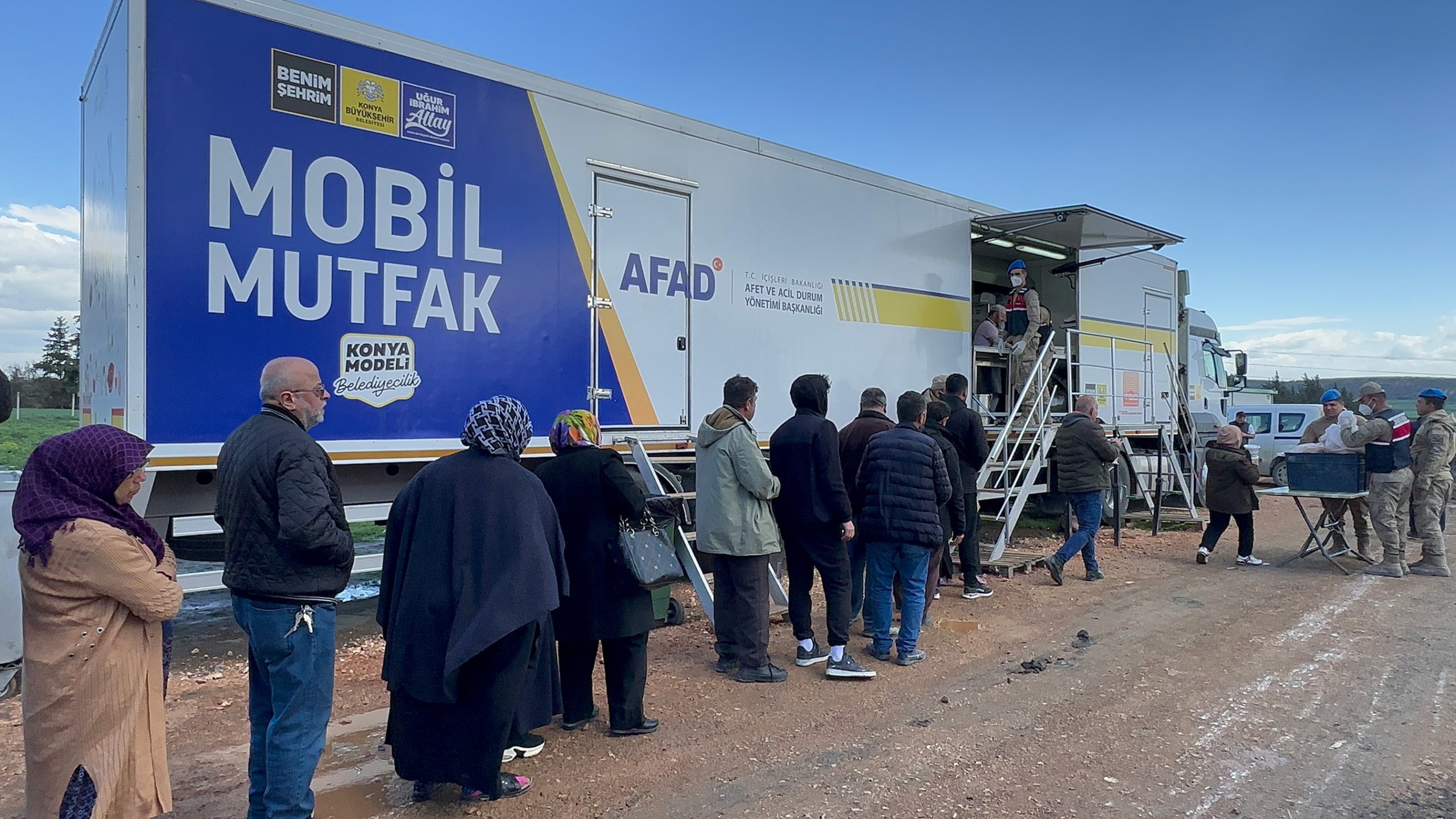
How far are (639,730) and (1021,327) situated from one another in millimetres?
6893

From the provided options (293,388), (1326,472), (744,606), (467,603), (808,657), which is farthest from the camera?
(1326,472)

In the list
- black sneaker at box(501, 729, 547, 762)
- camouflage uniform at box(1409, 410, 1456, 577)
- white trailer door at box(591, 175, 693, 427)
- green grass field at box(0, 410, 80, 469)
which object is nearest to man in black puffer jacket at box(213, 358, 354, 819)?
black sneaker at box(501, 729, 547, 762)

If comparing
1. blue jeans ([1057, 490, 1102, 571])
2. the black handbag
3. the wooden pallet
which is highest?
the black handbag

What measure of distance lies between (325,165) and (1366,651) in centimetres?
664

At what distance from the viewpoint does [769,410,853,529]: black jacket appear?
15.9 feet

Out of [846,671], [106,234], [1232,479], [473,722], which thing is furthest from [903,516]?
[1232,479]

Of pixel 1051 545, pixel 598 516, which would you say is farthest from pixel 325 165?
pixel 1051 545

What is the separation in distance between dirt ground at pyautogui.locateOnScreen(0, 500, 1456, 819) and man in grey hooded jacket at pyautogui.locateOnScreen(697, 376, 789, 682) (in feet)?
0.87

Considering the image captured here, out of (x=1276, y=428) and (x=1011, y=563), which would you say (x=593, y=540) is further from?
(x=1276, y=428)

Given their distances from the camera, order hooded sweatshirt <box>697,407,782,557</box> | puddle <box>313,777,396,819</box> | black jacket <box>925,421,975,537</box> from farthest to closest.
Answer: black jacket <box>925,421,975,537</box>
hooded sweatshirt <box>697,407,782,557</box>
puddle <box>313,777,396,819</box>

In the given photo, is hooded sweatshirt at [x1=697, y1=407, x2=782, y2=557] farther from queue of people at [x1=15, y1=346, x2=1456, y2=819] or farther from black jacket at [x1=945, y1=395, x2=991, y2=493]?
black jacket at [x1=945, y1=395, x2=991, y2=493]

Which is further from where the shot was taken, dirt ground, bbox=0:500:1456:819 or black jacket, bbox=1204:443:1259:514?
black jacket, bbox=1204:443:1259:514

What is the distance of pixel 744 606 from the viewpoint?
4.79 metres

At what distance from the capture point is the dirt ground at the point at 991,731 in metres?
3.36
